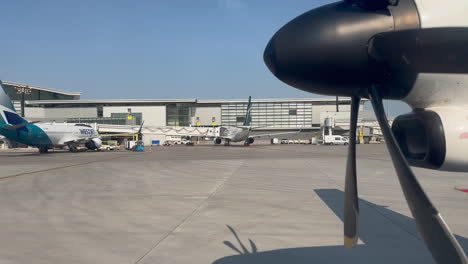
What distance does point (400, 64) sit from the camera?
3141 mm

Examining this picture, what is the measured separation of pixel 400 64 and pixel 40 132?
128ft

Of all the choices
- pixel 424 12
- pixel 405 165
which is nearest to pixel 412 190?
pixel 405 165

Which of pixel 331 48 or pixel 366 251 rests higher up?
pixel 331 48

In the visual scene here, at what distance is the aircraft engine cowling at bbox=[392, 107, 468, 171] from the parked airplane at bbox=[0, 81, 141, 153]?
34.9 meters

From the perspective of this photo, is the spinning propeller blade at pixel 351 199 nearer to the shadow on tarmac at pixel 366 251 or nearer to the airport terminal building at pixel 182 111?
the shadow on tarmac at pixel 366 251

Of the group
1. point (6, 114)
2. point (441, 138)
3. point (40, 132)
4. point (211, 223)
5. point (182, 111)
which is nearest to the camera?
point (441, 138)

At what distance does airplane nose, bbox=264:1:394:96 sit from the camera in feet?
10.3

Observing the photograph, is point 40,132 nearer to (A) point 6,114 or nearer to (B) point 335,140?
(A) point 6,114

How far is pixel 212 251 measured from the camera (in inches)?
205

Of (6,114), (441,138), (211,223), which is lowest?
(211,223)

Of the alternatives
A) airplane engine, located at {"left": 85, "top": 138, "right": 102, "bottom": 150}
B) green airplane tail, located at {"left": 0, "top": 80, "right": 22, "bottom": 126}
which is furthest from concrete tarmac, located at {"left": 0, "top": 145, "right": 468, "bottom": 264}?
airplane engine, located at {"left": 85, "top": 138, "right": 102, "bottom": 150}

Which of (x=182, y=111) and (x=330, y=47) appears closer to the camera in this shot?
(x=330, y=47)

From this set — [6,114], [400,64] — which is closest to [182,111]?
[6,114]

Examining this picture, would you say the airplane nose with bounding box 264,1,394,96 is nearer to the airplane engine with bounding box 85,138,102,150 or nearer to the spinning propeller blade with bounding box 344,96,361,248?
the spinning propeller blade with bounding box 344,96,361,248
